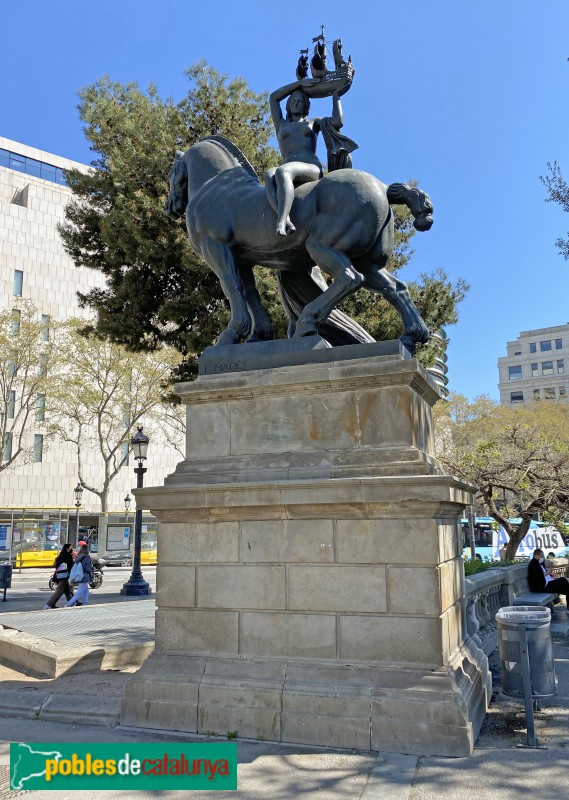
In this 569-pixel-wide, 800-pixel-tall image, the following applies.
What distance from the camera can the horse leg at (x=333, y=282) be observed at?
654 cm

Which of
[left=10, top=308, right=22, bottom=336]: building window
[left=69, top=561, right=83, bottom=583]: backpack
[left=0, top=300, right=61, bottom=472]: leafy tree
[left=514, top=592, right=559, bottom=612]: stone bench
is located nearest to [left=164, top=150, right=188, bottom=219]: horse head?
[left=514, top=592, right=559, bottom=612]: stone bench

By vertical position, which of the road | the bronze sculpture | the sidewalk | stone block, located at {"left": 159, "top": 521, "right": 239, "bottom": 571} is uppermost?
the bronze sculpture

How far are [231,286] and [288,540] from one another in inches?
117

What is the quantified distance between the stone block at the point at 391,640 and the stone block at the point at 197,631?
1.11 metres

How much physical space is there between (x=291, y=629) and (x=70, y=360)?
3553 centimetres

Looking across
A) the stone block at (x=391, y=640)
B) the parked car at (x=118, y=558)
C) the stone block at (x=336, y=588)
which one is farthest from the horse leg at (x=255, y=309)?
the parked car at (x=118, y=558)

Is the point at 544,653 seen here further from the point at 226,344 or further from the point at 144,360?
the point at 144,360

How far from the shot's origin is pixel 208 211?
7195 millimetres

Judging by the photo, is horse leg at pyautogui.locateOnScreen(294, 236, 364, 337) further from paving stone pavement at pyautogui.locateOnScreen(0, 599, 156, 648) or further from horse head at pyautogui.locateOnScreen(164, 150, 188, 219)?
paving stone pavement at pyautogui.locateOnScreen(0, 599, 156, 648)

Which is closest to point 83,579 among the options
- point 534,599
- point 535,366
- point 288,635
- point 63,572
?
point 63,572

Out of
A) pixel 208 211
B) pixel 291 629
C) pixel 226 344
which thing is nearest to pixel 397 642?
pixel 291 629

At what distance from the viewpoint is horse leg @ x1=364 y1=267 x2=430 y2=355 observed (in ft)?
22.4

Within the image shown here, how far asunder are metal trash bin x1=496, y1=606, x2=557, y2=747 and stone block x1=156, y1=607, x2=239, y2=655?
2484mm

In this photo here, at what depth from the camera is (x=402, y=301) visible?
7.00m
